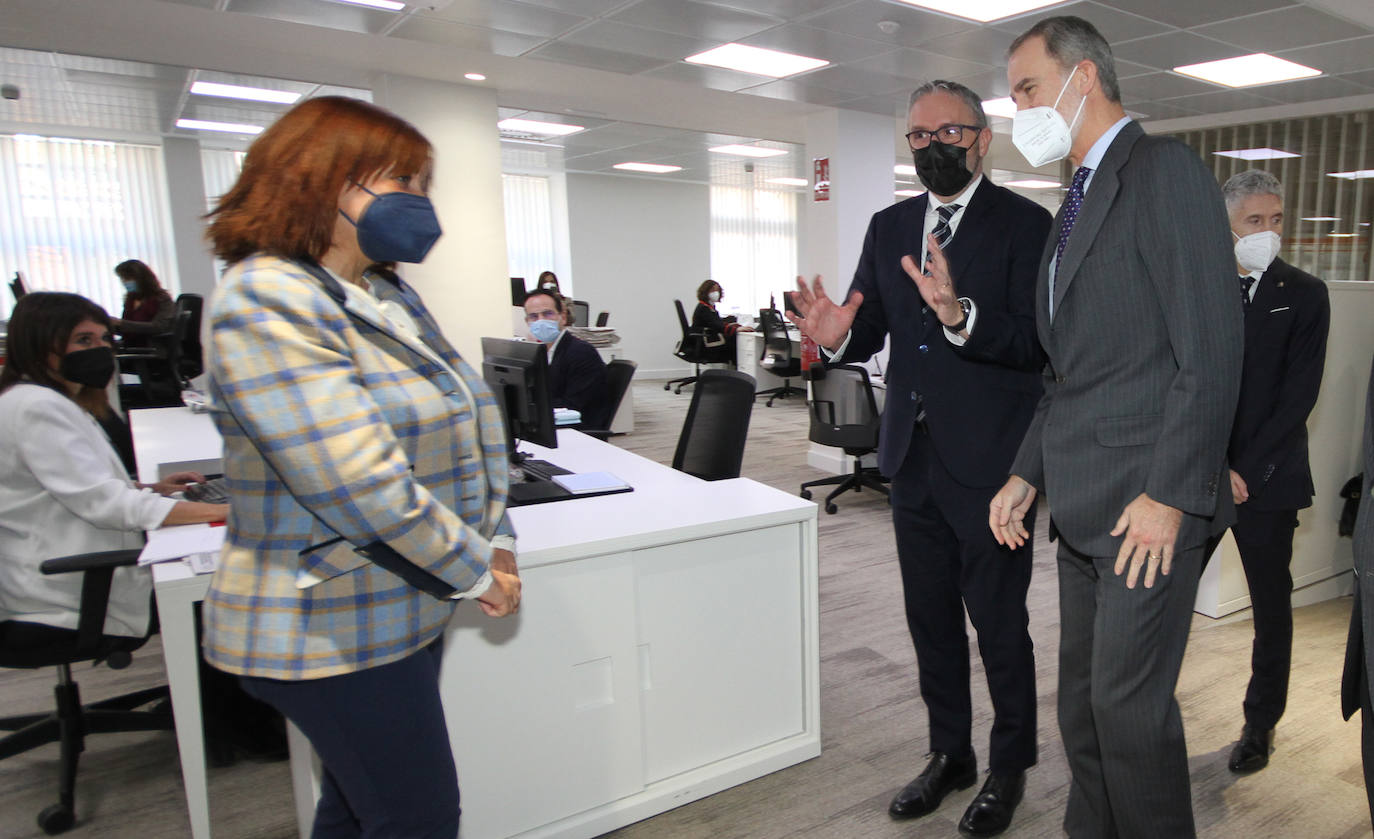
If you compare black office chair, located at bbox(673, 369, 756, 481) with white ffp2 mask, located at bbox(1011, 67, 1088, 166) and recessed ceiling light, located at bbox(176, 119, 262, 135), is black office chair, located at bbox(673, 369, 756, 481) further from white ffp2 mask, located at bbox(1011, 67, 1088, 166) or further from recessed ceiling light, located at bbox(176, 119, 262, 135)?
recessed ceiling light, located at bbox(176, 119, 262, 135)

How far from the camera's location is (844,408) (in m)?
4.85

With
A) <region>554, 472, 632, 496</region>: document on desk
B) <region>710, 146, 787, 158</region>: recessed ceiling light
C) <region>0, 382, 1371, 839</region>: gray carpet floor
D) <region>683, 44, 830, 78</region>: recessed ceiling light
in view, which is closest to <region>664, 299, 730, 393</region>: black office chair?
<region>710, 146, 787, 158</region>: recessed ceiling light

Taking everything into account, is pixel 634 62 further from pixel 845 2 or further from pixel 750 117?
pixel 750 117

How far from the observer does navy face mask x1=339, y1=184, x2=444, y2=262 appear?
A: 110 centimetres

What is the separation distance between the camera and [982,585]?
6.03ft

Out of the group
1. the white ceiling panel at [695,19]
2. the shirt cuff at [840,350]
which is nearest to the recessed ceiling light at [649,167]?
the white ceiling panel at [695,19]

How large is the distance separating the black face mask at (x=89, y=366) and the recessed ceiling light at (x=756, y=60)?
3.70 meters

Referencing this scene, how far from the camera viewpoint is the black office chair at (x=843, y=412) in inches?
186

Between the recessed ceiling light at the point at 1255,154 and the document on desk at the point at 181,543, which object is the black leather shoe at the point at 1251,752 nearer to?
the document on desk at the point at 181,543

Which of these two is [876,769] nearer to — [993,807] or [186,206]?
[993,807]

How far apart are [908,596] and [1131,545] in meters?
0.76

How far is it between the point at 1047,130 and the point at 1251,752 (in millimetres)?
1775

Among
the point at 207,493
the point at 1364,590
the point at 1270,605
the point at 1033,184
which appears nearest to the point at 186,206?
the point at 207,493

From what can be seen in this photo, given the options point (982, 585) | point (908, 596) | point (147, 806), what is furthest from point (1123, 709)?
point (147, 806)
